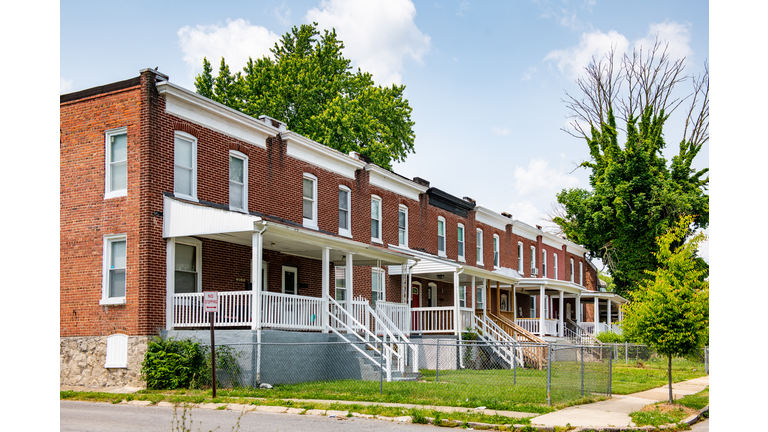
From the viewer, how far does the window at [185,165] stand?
62.9 ft

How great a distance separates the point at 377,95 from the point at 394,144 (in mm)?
3734

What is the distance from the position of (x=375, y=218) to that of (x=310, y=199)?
437cm

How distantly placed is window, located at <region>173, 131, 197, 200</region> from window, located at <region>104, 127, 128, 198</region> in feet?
4.17

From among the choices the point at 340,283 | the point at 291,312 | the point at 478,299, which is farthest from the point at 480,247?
the point at 291,312

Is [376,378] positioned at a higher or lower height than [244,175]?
lower

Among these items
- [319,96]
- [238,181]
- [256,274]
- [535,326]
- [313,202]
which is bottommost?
[535,326]

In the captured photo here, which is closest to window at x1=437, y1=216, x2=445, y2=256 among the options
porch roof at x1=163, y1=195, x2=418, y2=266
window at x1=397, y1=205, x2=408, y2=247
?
window at x1=397, y1=205, x2=408, y2=247

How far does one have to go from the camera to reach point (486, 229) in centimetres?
3712

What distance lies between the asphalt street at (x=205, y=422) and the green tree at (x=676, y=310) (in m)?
5.96

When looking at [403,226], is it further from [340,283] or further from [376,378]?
[376,378]

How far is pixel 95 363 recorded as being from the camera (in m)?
18.2

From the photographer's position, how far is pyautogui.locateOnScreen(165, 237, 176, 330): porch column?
18188mm

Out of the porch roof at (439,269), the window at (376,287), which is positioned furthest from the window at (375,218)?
the window at (376,287)

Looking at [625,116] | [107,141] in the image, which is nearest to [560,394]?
[107,141]
